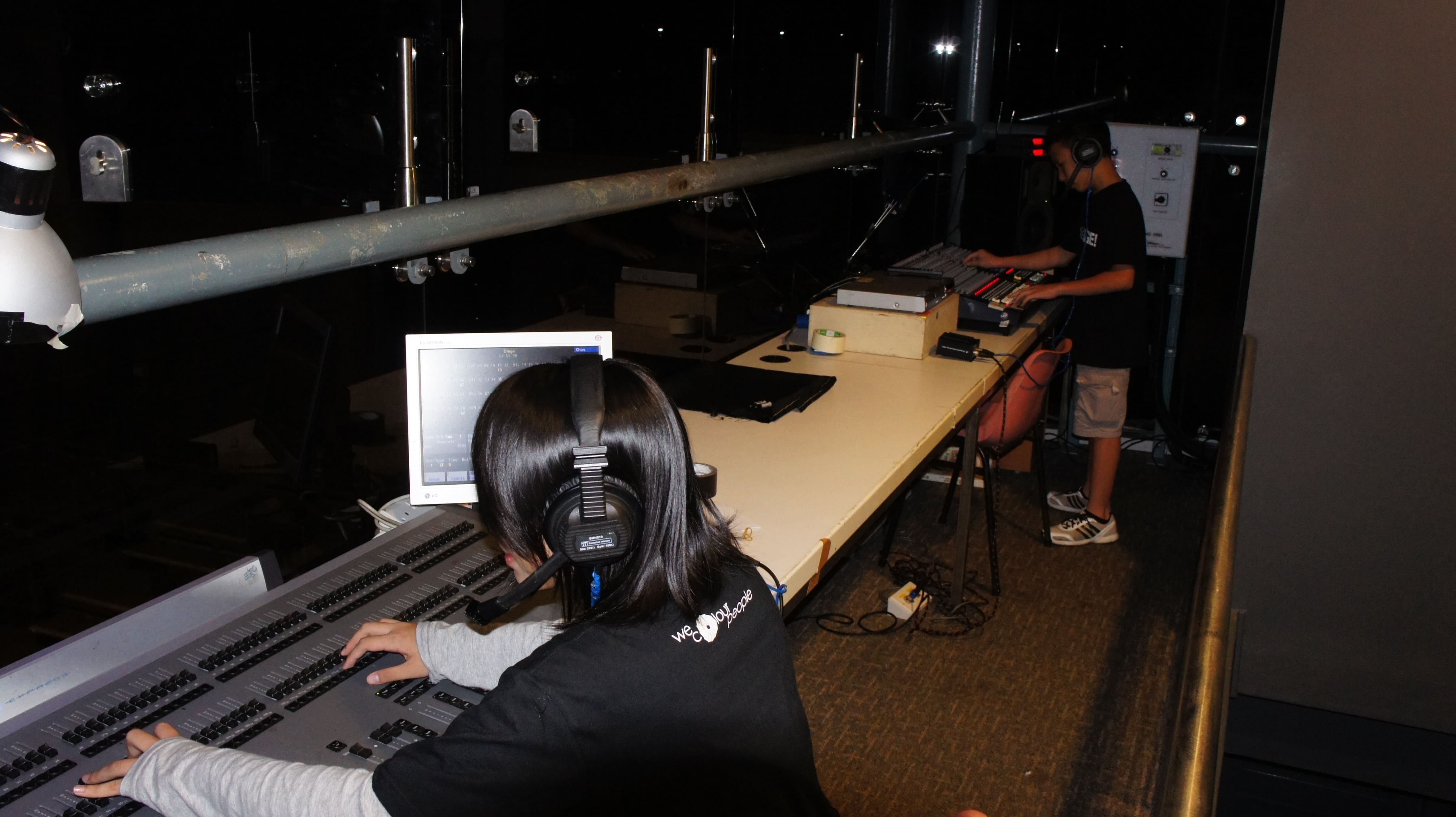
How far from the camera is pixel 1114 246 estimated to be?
3.56 m

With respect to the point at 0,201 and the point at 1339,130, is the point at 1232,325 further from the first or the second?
the point at 0,201

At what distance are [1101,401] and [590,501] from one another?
3027mm

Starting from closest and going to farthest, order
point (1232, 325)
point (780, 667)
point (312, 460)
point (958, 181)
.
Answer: point (780, 667)
point (312, 460)
point (1232, 325)
point (958, 181)

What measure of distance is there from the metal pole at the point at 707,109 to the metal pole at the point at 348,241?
0.15 metres

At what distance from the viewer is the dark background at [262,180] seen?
4.33 feet

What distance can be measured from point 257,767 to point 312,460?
75 cm

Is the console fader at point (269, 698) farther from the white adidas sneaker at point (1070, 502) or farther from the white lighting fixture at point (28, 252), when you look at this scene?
the white adidas sneaker at point (1070, 502)

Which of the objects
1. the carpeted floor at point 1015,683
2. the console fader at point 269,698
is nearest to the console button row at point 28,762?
the console fader at point 269,698

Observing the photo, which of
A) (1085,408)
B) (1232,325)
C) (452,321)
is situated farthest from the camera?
(1232,325)

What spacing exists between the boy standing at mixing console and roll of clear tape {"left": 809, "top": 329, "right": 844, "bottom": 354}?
0.72 metres

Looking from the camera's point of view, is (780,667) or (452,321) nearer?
(780,667)

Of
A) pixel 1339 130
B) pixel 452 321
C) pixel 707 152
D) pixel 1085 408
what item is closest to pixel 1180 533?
pixel 1085 408

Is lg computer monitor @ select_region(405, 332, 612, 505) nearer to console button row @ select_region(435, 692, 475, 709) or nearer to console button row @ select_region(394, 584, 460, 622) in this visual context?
console button row @ select_region(394, 584, 460, 622)

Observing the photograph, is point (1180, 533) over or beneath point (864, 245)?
beneath
